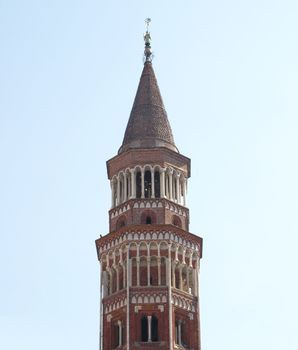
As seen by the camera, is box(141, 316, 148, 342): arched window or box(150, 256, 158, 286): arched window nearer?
box(141, 316, 148, 342): arched window

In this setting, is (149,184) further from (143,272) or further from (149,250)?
(143,272)

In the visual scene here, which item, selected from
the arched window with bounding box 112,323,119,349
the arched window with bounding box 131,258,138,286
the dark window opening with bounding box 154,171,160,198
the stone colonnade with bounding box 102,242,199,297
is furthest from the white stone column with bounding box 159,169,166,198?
the arched window with bounding box 112,323,119,349

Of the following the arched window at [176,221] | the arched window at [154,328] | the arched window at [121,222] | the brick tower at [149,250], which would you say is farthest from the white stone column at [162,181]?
the arched window at [154,328]

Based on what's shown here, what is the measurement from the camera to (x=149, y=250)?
5034cm

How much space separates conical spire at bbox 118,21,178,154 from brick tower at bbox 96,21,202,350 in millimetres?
59

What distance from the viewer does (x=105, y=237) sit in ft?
170

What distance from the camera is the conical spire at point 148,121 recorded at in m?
55.2

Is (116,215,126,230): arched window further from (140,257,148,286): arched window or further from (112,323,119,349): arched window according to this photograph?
(112,323,119,349): arched window

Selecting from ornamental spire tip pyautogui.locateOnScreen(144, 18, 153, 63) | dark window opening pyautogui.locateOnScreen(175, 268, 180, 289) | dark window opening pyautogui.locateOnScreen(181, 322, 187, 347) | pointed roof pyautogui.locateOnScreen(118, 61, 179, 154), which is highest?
ornamental spire tip pyautogui.locateOnScreen(144, 18, 153, 63)

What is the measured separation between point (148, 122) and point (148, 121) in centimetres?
9

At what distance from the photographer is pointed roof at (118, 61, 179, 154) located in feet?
181

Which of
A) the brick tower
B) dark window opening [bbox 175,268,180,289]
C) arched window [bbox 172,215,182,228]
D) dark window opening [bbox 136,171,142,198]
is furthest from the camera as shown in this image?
dark window opening [bbox 136,171,142,198]

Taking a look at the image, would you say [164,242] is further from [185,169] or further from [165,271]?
[185,169]

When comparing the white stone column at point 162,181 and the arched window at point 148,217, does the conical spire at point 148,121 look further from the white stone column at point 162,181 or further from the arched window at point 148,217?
the arched window at point 148,217
